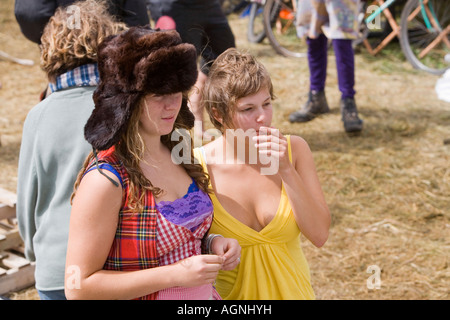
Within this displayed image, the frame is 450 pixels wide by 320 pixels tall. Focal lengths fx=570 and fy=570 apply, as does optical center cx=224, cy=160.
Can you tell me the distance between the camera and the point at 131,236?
1.58 metres

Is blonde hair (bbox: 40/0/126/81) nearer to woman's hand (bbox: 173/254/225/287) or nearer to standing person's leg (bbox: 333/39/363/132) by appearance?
woman's hand (bbox: 173/254/225/287)

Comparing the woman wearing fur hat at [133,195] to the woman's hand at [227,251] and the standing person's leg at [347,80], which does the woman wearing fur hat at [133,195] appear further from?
the standing person's leg at [347,80]

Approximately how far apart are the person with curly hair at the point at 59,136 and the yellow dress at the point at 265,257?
564 millimetres

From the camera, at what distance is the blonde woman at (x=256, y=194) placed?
1.95 metres

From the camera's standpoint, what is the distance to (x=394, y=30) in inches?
271

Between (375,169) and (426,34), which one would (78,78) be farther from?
(426,34)

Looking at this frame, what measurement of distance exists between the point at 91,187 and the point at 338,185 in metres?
2.98

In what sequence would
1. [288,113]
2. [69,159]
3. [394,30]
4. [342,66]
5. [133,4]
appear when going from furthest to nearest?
1. [394,30]
2. [288,113]
3. [342,66]
4. [133,4]
5. [69,159]

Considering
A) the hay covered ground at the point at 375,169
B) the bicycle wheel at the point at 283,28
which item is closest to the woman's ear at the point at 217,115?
the hay covered ground at the point at 375,169

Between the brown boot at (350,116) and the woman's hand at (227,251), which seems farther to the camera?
the brown boot at (350,116)

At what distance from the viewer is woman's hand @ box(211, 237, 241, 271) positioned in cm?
170

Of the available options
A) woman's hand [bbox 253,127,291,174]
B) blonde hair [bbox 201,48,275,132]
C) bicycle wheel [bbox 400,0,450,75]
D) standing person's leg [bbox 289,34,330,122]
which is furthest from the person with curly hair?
bicycle wheel [bbox 400,0,450,75]
